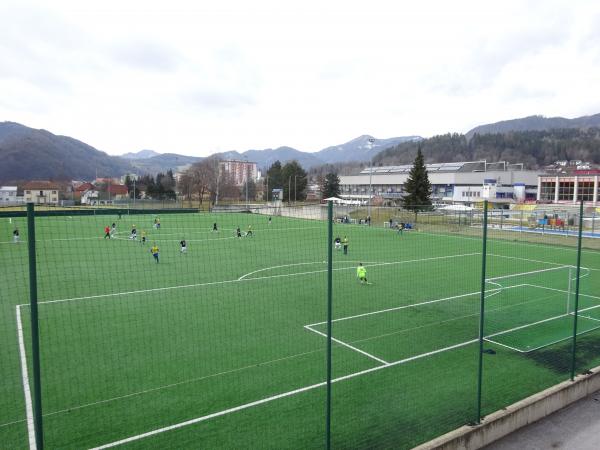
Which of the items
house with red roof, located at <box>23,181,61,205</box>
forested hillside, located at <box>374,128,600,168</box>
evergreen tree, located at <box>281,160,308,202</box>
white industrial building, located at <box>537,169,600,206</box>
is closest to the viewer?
house with red roof, located at <box>23,181,61,205</box>

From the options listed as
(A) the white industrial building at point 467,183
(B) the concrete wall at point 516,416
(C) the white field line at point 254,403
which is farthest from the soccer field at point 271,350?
(A) the white industrial building at point 467,183

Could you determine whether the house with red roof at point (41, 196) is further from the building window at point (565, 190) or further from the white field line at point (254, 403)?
the building window at point (565, 190)

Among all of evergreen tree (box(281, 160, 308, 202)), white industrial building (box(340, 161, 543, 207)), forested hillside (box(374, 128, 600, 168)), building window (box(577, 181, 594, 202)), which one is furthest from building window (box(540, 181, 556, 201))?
forested hillside (box(374, 128, 600, 168))

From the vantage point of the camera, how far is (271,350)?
11.2 m

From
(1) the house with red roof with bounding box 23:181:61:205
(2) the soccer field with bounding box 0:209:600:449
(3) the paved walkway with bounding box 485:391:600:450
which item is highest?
(1) the house with red roof with bounding box 23:181:61:205

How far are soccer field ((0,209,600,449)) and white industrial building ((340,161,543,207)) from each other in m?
56.5

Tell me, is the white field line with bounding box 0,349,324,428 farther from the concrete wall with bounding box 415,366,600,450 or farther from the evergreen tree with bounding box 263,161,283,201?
the evergreen tree with bounding box 263,161,283,201

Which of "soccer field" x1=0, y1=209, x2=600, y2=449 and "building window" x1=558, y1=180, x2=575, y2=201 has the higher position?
"building window" x1=558, y1=180, x2=575, y2=201

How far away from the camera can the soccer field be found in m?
7.48

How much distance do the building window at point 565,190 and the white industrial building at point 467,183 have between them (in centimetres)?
567

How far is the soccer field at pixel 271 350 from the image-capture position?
24.5ft

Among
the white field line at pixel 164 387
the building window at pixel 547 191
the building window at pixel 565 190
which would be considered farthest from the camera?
the building window at pixel 547 191

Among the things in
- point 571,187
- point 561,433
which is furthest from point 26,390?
point 571,187

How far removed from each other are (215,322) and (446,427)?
8.35 metres
